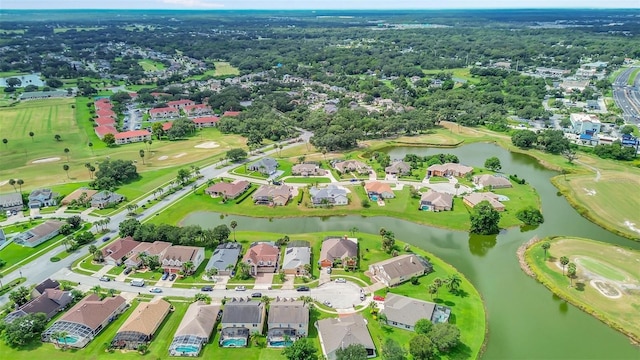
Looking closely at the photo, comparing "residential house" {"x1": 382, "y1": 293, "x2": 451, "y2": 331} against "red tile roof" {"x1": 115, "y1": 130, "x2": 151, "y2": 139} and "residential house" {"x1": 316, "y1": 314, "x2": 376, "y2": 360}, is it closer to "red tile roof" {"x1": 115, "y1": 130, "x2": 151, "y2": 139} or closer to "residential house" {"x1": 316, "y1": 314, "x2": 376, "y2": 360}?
"residential house" {"x1": 316, "y1": 314, "x2": 376, "y2": 360}

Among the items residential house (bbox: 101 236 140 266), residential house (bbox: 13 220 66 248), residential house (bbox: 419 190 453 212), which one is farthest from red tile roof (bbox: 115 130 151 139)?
residential house (bbox: 419 190 453 212)

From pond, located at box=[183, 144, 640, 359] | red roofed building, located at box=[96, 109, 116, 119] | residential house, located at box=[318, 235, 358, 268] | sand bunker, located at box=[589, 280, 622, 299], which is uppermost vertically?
residential house, located at box=[318, 235, 358, 268]

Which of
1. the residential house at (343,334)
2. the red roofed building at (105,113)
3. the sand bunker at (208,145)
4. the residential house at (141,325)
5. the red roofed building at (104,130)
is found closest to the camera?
the residential house at (343,334)

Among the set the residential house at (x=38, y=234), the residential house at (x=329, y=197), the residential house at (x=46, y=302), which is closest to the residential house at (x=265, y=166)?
the residential house at (x=329, y=197)

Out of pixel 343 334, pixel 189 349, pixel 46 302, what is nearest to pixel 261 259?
pixel 189 349

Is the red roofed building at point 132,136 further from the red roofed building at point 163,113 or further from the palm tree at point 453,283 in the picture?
the palm tree at point 453,283

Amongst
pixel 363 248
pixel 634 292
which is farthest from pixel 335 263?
pixel 634 292
